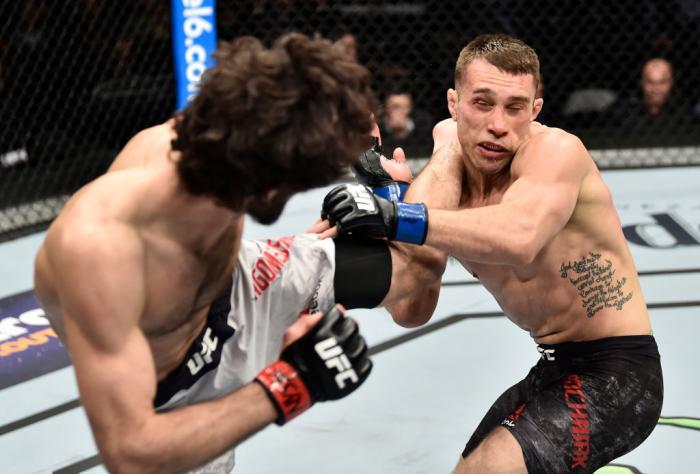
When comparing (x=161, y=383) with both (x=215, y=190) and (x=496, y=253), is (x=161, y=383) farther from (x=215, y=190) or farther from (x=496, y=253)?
(x=496, y=253)

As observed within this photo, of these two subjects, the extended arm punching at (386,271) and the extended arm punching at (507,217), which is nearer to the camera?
the extended arm punching at (507,217)

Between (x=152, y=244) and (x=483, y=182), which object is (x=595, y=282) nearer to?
(x=483, y=182)

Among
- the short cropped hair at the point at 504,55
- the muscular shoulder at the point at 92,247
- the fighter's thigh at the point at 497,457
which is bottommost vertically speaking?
the fighter's thigh at the point at 497,457

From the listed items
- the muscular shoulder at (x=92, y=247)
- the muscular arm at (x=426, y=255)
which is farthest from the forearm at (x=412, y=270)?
the muscular shoulder at (x=92, y=247)

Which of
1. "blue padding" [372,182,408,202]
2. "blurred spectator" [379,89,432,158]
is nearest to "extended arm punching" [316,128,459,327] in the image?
"blue padding" [372,182,408,202]

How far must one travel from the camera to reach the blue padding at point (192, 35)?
5137mm

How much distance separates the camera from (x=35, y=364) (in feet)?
12.3

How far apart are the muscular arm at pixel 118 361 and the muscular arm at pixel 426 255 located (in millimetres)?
693

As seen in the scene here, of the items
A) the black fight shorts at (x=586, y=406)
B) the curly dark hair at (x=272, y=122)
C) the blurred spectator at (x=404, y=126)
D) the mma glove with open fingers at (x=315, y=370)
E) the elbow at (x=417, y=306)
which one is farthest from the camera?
the blurred spectator at (x=404, y=126)

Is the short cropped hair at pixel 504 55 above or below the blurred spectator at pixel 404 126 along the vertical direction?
above

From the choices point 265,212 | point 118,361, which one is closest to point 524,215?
point 265,212

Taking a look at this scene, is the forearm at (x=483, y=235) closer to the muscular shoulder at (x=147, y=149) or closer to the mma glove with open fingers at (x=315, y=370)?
the mma glove with open fingers at (x=315, y=370)

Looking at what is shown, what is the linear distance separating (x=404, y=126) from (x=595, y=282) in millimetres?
3866

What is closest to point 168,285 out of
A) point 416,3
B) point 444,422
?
point 444,422
